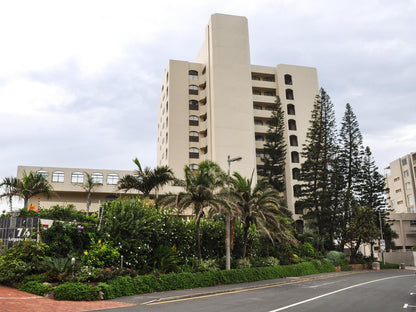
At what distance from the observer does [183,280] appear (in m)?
17.6

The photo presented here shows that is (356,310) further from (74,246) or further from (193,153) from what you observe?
(193,153)

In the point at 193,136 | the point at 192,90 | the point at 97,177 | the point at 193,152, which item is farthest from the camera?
the point at 192,90

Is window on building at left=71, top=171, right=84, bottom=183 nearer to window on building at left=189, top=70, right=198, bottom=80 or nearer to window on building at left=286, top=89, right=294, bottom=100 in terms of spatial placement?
window on building at left=189, top=70, right=198, bottom=80

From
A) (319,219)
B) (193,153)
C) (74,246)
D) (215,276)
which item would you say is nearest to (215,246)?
(215,276)

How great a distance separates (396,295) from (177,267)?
10252 mm

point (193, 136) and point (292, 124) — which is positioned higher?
point (292, 124)

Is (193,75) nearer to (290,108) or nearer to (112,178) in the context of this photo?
(290,108)

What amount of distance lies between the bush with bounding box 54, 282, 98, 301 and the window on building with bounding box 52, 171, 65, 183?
35.8 m

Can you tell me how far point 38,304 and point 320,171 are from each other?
39342mm

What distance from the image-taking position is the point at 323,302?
14.0 m

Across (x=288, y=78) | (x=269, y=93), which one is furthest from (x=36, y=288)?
(x=288, y=78)

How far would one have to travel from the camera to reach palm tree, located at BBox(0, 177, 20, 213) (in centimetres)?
2725

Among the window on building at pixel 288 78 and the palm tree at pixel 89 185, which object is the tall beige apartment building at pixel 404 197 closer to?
the window on building at pixel 288 78

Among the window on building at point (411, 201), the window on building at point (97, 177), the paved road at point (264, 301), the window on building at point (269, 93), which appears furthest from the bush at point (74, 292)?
the window on building at point (411, 201)
